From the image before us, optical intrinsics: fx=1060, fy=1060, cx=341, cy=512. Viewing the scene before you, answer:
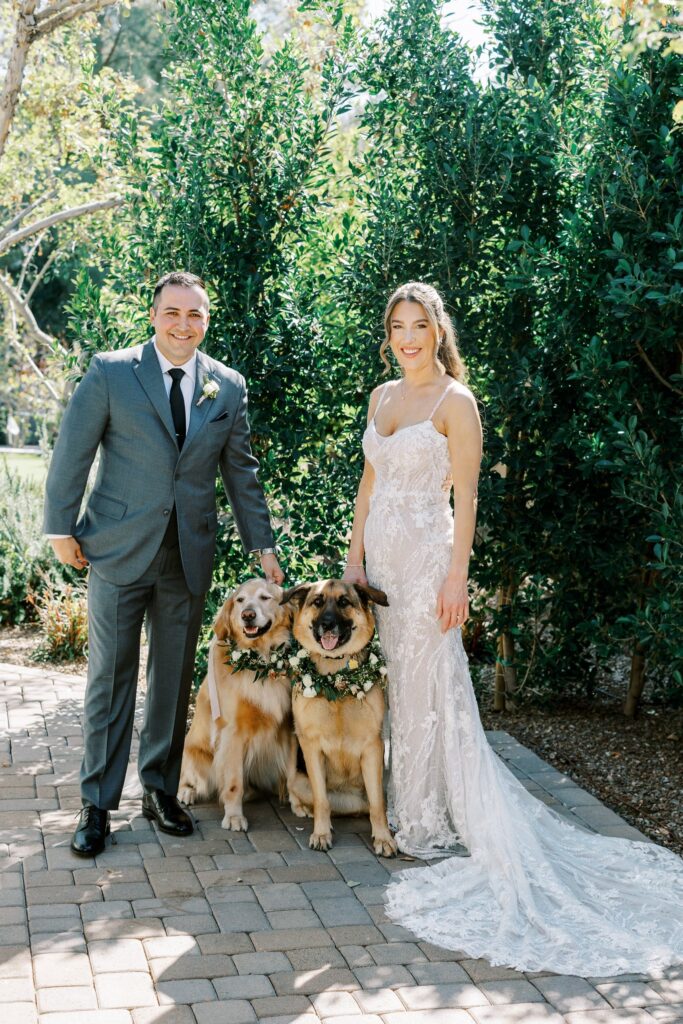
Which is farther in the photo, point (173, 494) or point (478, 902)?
point (173, 494)

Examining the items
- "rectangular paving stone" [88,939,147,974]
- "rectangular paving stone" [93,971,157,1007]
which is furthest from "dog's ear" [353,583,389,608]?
"rectangular paving stone" [93,971,157,1007]

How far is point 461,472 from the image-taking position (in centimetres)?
423

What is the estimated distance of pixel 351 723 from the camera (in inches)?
177

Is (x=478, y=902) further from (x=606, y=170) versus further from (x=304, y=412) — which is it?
(x=606, y=170)

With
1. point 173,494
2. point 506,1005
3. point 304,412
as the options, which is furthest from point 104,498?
point 506,1005

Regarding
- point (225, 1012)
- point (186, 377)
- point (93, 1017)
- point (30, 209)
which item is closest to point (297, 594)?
point (186, 377)

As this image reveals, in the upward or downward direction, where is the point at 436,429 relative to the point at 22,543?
upward

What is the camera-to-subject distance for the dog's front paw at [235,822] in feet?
15.2

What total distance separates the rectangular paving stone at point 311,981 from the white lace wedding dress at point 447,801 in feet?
1.38

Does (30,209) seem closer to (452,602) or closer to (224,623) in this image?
(224,623)

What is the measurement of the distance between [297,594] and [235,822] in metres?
1.06

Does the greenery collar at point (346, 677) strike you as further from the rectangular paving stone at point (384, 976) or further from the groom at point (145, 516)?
the rectangular paving stone at point (384, 976)

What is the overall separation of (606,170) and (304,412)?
2029 millimetres

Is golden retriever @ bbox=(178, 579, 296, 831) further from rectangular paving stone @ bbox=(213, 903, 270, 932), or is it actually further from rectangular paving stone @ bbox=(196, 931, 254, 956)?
rectangular paving stone @ bbox=(196, 931, 254, 956)
